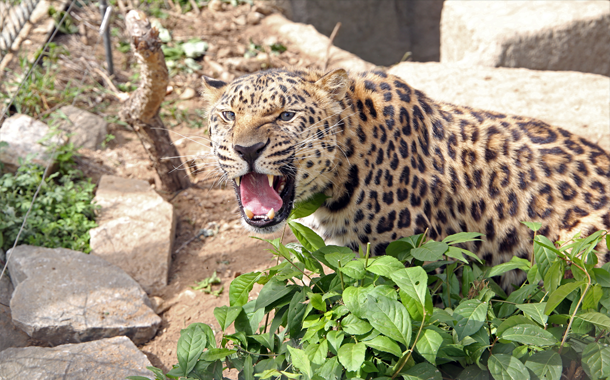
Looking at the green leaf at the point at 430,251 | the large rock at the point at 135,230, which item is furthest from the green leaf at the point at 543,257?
the large rock at the point at 135,230

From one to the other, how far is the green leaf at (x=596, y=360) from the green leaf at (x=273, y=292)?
1.53 meters

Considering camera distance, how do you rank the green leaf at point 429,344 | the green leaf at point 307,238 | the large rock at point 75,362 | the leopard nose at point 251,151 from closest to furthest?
1. the green leaf at point 429,344
2. the green leaf at point 307,238
3. the leopard nose at point 251,151
4. the large rock at point 75,362

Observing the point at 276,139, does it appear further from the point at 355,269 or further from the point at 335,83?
the point at 355,269

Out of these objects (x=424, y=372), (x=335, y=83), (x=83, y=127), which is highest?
(x=335, y=83)

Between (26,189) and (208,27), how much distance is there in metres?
5.10

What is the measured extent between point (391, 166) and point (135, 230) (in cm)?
328

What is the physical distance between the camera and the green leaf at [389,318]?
2.53 meters

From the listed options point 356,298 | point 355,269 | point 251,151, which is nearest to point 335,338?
point 356,298

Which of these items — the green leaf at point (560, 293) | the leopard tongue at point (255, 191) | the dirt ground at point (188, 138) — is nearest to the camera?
the green leaf at point (560, 293)

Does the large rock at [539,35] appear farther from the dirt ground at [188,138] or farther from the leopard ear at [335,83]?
the leopard ear at [335,83]

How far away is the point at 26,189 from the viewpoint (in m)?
5.97

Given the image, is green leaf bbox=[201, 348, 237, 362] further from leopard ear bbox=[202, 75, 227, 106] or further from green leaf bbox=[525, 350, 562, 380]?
leopard ear bbox=[202, 75, 227, 106]

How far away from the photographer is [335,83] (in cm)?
371

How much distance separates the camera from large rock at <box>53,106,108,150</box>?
6.90m
